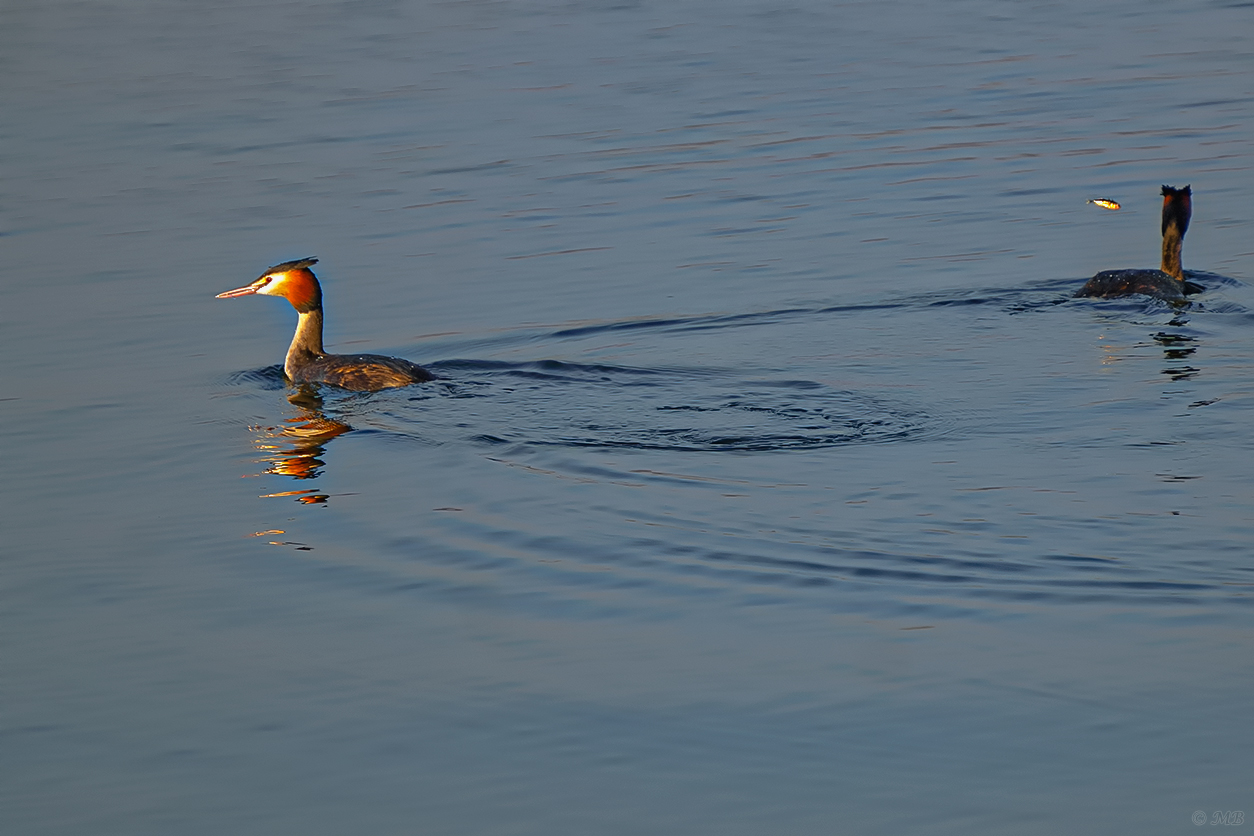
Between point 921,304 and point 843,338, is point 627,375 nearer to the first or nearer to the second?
point 843,338

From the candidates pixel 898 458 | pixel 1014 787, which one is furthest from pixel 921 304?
pixel 1014 787

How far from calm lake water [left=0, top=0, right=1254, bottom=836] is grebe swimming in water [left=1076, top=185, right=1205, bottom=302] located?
1.16ft

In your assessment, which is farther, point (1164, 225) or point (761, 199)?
point (761, 199)

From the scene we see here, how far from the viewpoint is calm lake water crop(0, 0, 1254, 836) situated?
22.5 ft

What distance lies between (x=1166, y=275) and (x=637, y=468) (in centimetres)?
618

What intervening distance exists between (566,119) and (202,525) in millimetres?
13434

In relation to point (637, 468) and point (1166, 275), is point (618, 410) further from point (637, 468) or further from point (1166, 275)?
point (1166, 275)

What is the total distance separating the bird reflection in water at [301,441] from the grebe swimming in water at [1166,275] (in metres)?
6.39

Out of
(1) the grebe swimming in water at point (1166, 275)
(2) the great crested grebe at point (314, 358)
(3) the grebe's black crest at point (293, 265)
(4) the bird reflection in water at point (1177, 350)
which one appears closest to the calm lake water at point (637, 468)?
(4) the bird reflection in water at point (1177, 350)

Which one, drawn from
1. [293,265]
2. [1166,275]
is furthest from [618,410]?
[1166,275]

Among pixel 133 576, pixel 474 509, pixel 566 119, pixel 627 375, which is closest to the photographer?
pixel 133 576

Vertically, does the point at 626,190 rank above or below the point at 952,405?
above

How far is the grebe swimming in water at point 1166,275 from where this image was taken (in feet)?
47.0

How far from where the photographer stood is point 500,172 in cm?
2014
